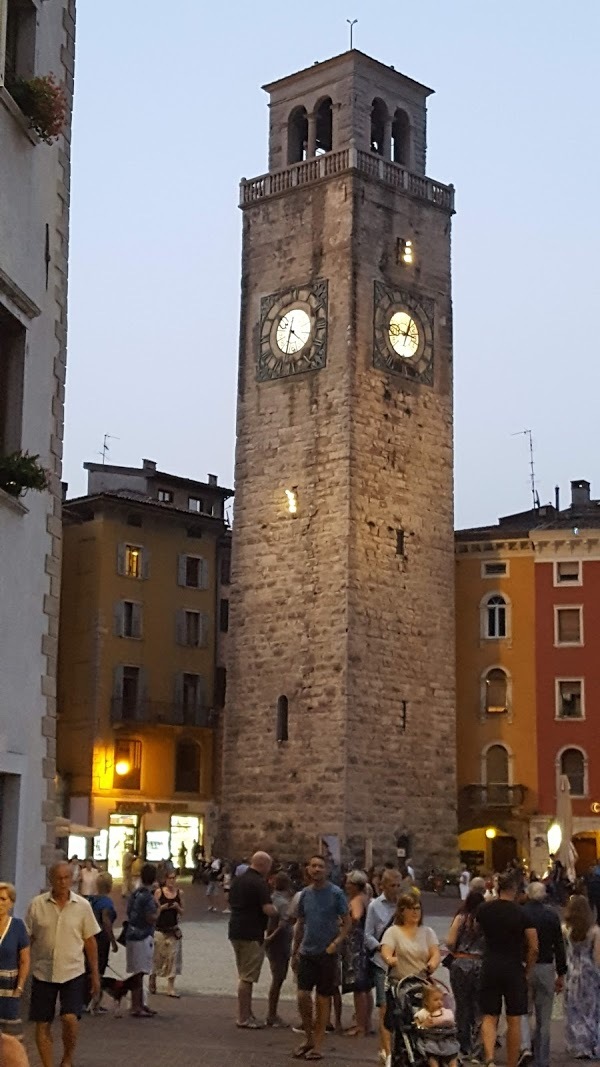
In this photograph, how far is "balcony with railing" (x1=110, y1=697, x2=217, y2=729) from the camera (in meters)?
44.2

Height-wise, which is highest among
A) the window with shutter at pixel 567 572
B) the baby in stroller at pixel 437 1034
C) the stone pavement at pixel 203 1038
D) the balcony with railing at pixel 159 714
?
the window with shutter at pixel 567 572

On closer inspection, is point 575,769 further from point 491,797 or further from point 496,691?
point 496,691

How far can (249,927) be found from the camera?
47.8ft

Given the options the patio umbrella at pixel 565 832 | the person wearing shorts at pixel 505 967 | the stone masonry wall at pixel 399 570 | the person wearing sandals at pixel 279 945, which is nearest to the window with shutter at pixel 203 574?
the stone masonry wall at pixel 399 570

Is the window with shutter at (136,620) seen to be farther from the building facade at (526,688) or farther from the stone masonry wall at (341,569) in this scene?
the building facade at (526,688)

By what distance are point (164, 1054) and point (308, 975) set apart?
4.26 feet

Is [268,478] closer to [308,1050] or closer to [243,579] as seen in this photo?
[243,579]

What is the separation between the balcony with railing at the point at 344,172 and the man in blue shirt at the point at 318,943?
27.5m

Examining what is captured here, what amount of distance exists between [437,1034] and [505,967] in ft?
6.29

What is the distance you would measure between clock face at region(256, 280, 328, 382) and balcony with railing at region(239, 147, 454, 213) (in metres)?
2.59

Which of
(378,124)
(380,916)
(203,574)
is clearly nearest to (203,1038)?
(380,916)

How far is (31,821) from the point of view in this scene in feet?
45.4

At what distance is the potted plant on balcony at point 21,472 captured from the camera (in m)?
12.4

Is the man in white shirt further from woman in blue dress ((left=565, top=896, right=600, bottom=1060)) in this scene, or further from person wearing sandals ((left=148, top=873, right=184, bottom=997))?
person wearing sandals ((left=148, top=873, right=184, bottom=997))
